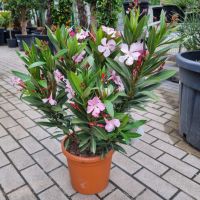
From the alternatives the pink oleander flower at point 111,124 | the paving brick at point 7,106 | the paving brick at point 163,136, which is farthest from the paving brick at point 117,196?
the paving brick at point 7,106

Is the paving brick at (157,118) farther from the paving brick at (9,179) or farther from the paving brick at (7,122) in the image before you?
the paving brick at (9,179)

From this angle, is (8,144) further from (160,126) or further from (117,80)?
(160,126)

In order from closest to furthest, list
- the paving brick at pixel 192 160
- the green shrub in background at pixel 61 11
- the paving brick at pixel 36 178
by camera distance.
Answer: the paving brick at pixel 36 178 < the paving brick at pixel 192 160 < the green shrub in background at pixel 61 11

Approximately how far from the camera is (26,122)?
3.21 metres

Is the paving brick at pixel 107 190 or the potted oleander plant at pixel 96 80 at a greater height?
the potted oleander plant at pixel 96 80

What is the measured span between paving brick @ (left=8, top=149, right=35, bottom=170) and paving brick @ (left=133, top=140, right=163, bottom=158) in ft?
3.45

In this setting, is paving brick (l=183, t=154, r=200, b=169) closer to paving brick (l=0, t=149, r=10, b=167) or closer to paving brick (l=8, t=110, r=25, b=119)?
paving brick (l=0, t=149, r=10, b=167)

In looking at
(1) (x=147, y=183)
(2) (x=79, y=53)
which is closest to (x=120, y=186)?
(1) (x=147, y=183)

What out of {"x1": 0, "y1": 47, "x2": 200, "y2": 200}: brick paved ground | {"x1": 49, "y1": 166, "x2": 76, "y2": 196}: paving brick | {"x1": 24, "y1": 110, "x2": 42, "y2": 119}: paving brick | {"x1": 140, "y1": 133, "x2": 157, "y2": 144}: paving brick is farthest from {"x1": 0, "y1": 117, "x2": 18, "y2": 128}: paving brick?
{"x1": 140, "y1": 133, "x2": 157, "y2": 144}: paving brick

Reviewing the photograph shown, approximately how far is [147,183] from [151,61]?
104cm

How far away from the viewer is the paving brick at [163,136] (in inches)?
109

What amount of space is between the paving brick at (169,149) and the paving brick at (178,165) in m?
0.07

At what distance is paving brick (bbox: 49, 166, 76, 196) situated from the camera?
2.08 meters

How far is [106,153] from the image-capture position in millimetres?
1828
